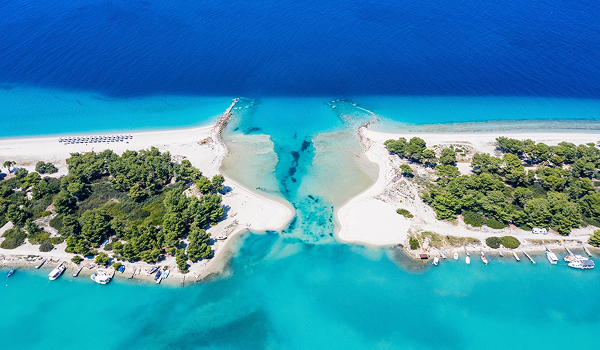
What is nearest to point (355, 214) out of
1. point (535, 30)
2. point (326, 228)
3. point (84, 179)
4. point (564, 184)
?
point (326, 228)

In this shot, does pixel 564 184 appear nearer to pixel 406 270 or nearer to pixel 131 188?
pixel 406 270

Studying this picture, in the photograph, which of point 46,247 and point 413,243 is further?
point 413,243

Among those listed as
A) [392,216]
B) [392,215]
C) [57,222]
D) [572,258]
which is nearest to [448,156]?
[392,215]

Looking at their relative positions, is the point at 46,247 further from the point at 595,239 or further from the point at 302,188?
the point at 595,239

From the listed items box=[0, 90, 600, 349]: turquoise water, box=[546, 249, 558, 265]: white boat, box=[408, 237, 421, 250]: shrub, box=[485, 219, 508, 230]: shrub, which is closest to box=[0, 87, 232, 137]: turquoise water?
box=[0, 90, 600, 349]: turquoise water

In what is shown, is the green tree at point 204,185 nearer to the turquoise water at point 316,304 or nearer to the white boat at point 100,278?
the turquoise water at point 316,304

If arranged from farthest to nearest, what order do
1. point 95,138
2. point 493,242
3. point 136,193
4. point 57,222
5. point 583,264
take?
point 95,138
point 136,193
point 57,222
point 493,242
point 583,264

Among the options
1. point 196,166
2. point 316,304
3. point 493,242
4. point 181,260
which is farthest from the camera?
point 196,166
